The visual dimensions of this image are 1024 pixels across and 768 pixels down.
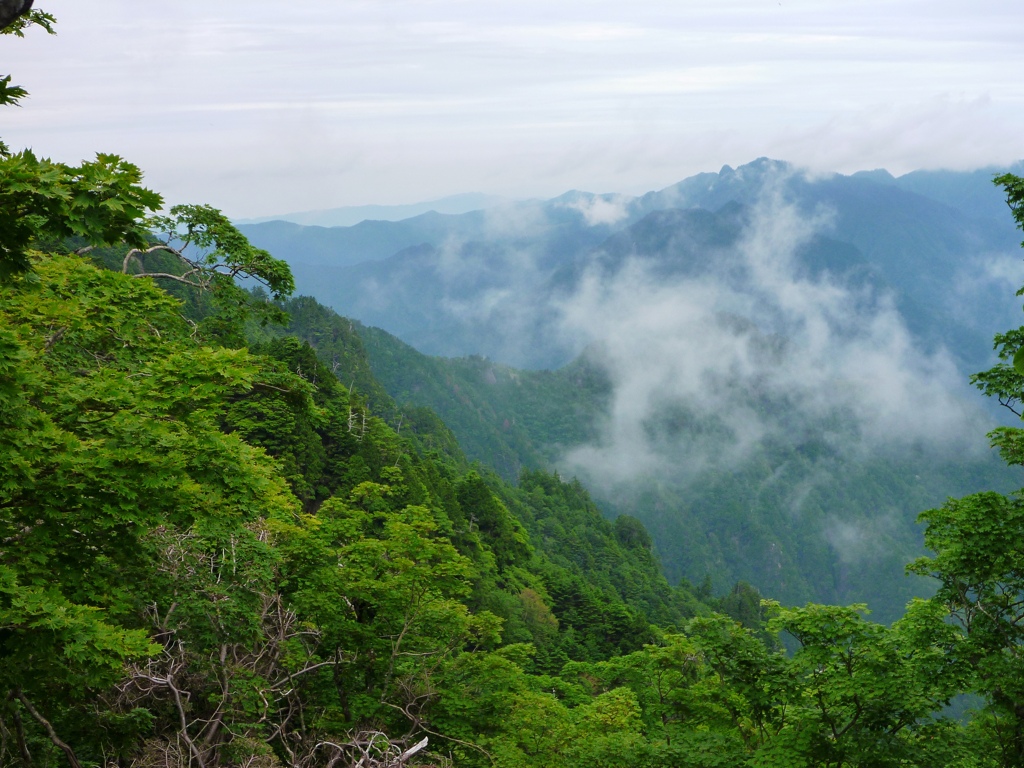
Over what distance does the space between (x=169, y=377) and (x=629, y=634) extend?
184ft

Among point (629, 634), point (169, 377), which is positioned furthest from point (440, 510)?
point (169, 377)

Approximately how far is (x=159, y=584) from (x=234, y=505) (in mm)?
2598

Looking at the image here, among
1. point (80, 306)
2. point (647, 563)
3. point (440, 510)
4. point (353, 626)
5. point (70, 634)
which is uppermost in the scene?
point (80, 306)

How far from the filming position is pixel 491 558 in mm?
60406

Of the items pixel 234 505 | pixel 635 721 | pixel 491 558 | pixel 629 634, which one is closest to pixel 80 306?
pixel 234 505

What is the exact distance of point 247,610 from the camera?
1477cm

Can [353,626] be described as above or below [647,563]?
above

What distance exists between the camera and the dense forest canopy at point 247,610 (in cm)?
780

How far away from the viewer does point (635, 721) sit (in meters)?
21.5

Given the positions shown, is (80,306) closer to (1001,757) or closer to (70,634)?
(70,634)

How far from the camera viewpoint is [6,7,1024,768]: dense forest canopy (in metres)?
7.80

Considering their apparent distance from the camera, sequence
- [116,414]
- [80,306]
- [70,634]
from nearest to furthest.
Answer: [70,634], [116,414], [80,306]

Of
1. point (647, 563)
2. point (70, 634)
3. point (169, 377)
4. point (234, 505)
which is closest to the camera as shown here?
point (70, 634)

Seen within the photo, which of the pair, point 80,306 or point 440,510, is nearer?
point 80,306
